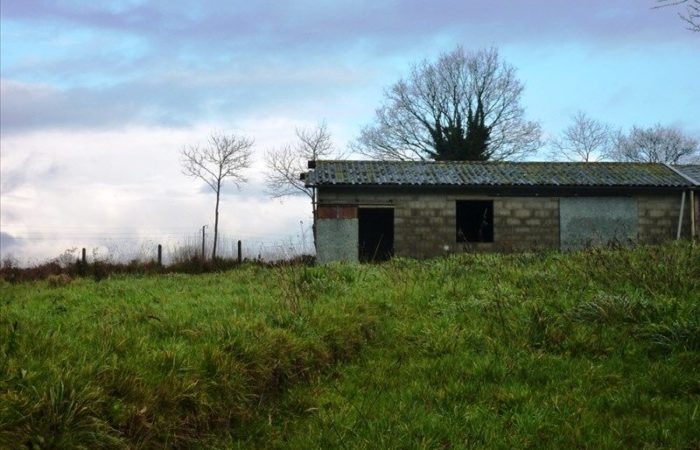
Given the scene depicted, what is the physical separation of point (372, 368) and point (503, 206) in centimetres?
1506

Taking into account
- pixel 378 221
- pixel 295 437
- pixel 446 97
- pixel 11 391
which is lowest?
pixel 295 437

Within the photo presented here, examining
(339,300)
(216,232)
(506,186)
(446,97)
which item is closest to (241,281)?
(339,300)

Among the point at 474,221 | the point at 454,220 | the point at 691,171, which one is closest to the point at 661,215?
the point at 691,171

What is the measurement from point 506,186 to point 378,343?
1423cm

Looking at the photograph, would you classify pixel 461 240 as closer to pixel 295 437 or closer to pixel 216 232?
pixel 216 232

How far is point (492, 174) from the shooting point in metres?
21.5

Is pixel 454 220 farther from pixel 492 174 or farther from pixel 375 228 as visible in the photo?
pixel 375 228

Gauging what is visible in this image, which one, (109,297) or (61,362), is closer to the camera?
(61,362)

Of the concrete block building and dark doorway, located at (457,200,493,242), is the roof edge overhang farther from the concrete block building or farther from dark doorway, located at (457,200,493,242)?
dark doorway, located at (457,200,493,242)

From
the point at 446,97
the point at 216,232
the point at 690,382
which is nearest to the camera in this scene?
the point at 690,382

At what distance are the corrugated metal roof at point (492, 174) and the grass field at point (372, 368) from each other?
10896 millimetres

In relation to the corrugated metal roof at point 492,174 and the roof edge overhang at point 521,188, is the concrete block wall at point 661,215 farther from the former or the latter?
the corrugated metal roof at point 492,174

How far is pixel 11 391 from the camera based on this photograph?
13.6 ft

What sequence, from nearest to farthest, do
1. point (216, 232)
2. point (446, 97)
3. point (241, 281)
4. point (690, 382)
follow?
Answer: point (690, 382) < point (241, 281) < point (216, 232) < point (446, 97)
